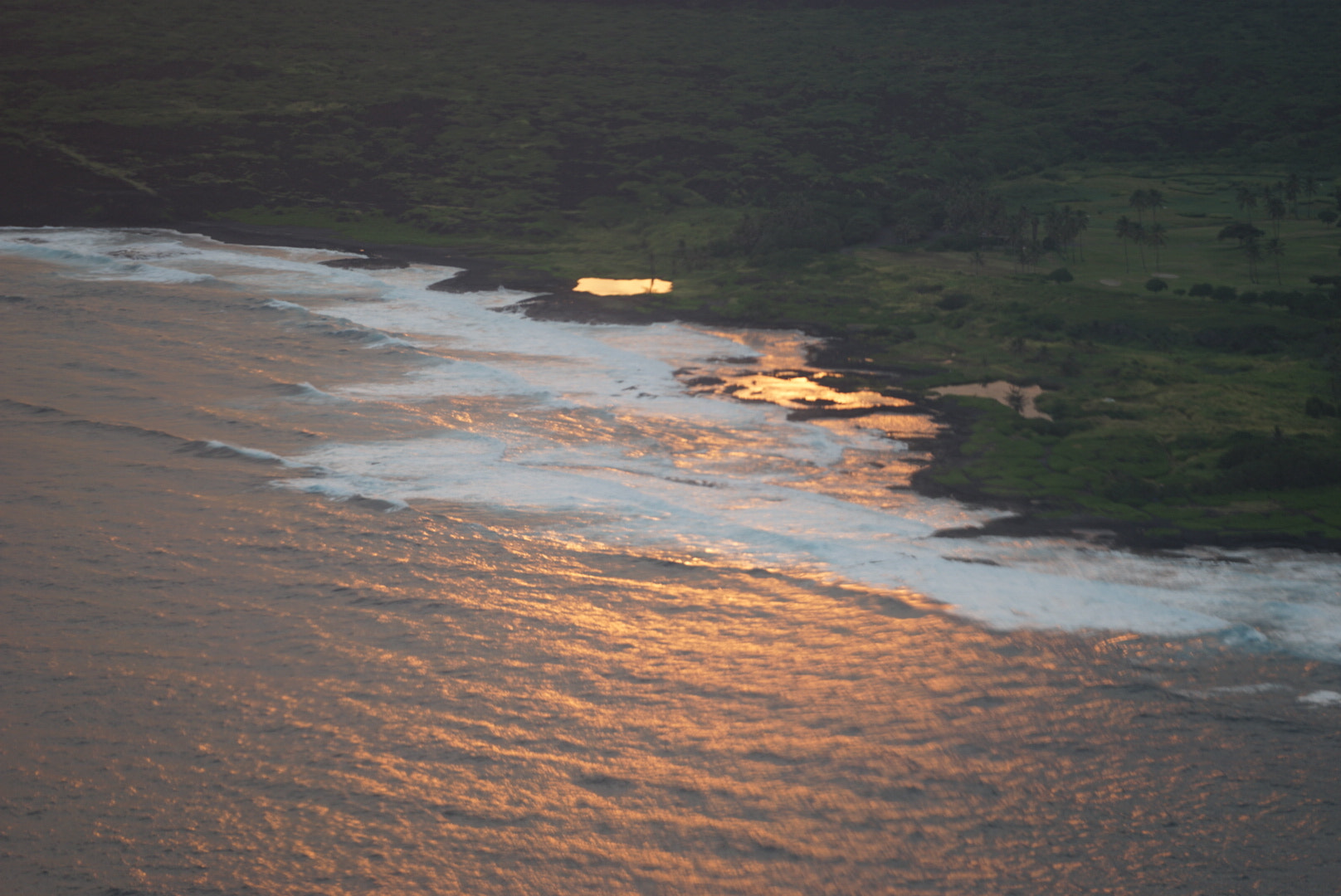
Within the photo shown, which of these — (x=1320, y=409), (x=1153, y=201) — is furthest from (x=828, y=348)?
(x=1153, y=201)

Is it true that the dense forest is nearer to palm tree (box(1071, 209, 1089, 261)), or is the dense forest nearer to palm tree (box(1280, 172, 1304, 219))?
palm tree (box(1071, 209, 1089, 261))

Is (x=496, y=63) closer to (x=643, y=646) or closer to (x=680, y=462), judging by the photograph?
(x=680, y=462)

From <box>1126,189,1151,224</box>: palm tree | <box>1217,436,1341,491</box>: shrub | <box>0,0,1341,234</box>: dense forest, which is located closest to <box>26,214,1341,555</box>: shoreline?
<box>1217,436,1341,491</box>: shrub

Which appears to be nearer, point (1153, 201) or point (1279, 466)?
point (1279, 466)

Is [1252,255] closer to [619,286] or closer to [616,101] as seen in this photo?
[619,286]

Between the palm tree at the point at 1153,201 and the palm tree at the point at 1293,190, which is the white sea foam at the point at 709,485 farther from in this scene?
the palm tree at the point at 1293,190

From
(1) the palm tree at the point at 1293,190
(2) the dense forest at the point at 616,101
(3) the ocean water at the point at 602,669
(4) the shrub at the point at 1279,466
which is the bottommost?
(3) the ocean water at the point at 602,669

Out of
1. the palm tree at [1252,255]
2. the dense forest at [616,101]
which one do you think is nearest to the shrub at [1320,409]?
the palm tree at [1252,255]

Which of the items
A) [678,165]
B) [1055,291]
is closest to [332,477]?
[1055,291]
